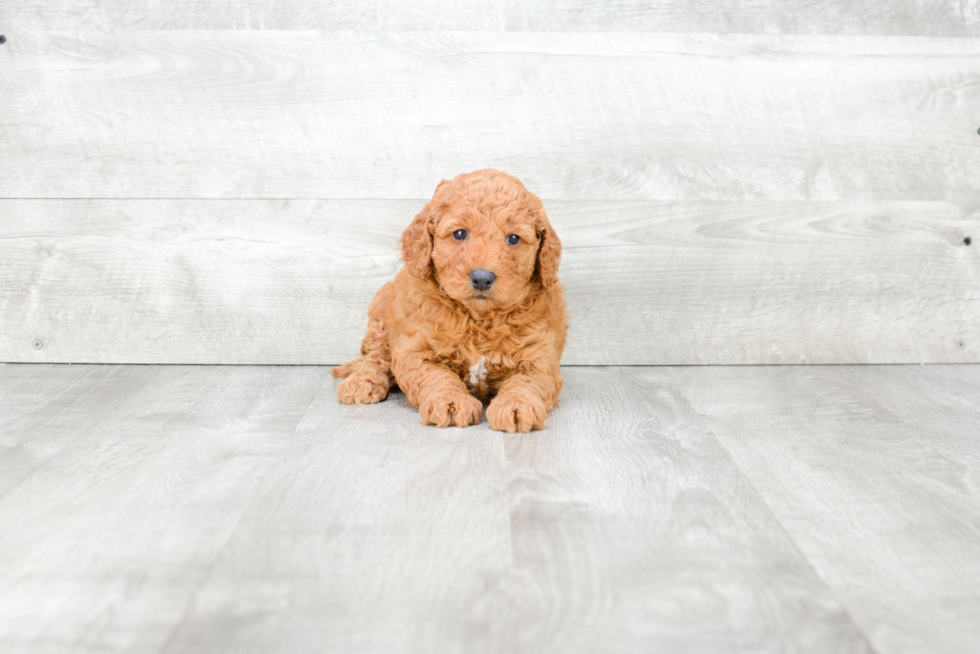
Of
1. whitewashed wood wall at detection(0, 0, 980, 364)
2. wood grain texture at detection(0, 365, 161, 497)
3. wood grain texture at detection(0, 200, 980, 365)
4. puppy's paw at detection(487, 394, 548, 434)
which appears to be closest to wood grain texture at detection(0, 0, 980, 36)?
whitewashed wood wall at detection(0, 0, 980, 364)

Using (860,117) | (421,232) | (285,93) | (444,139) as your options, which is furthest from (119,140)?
(860,117)

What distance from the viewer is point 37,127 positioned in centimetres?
260

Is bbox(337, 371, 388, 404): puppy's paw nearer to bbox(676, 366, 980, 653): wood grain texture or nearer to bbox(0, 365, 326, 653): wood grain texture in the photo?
bbox(0, 365, 326, 653): wood grain texture

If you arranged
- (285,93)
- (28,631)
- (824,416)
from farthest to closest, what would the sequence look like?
(285,93)
(824,416)
(28,631)

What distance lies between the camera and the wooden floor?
3.76ft

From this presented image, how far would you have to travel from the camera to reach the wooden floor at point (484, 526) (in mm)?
1146

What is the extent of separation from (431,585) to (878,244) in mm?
2150

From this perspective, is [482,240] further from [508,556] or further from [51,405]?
[51,405]

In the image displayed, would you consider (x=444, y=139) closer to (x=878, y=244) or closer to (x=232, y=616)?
(x=878, y=244)

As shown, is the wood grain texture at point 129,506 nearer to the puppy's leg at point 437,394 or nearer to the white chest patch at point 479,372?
the puppy's leg at point 437,394

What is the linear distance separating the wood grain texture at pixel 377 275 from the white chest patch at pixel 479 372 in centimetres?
65

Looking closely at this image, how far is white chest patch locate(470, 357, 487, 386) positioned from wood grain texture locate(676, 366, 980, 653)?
59 cm

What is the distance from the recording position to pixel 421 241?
2008 millimetres

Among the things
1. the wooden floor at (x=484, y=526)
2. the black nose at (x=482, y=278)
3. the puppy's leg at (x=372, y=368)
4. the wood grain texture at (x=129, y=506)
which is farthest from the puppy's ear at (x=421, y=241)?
the wood grain texture at (x=129, y=506)
